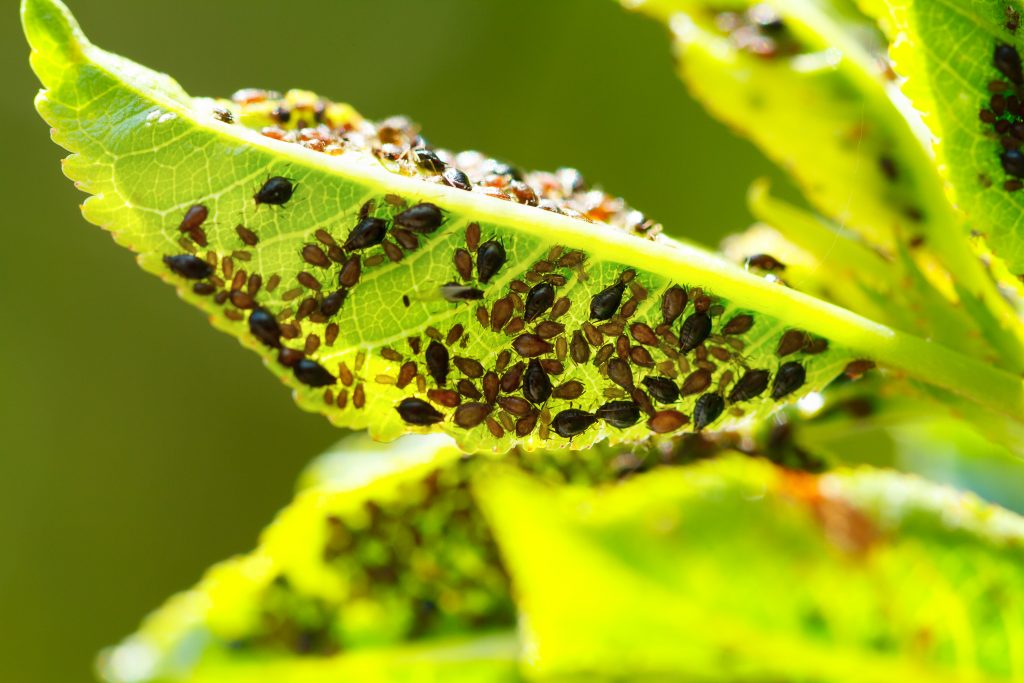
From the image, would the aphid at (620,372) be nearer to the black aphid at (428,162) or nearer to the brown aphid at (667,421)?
the brown aphid at (667,421)

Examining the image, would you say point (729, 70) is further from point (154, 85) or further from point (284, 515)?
point (284, 515)

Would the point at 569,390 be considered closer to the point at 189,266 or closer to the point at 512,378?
the point at 512,378

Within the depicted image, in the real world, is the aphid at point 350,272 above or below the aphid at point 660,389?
below

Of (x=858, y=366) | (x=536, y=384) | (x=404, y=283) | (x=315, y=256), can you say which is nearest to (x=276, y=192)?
(x=315, y=256)

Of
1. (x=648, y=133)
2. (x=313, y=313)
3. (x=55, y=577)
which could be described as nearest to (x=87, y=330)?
(x=55, y=577)

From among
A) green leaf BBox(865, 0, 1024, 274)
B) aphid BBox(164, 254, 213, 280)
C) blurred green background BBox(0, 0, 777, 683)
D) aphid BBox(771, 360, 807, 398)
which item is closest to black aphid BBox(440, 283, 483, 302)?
aphid BBox(164, 254, 213, 280)

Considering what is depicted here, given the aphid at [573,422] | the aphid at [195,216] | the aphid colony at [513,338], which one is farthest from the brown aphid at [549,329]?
the aphid at [195,216]
